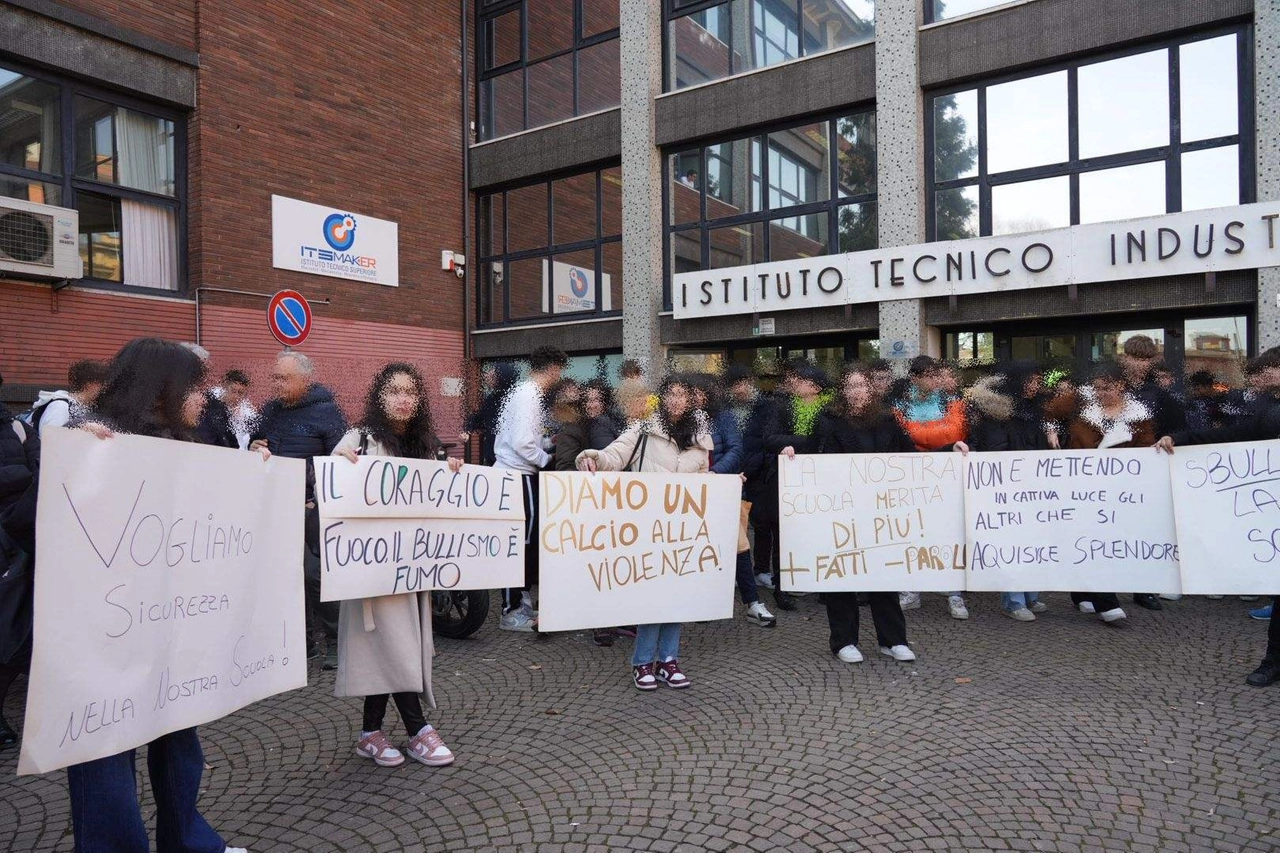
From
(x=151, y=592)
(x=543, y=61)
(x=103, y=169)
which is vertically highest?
(x=543, y=61)

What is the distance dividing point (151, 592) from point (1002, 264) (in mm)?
10079

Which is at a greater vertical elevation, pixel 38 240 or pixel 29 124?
pixel 29 124

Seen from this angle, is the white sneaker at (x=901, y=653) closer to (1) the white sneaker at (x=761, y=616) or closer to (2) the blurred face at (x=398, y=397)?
(1) the white sneaker at (x=761, y=616)

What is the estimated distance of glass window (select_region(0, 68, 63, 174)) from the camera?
9984mm

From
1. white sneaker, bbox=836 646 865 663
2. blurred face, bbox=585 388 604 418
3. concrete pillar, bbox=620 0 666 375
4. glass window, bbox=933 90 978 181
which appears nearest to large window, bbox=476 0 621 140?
concrete pillar, bbox=620 0 666 375

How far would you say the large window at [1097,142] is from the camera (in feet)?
30.8

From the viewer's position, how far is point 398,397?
3.79 metres

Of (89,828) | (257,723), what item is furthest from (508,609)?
(89,828)

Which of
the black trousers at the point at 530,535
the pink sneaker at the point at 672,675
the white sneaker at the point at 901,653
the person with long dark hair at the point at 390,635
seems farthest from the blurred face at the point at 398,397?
the white sneaker at the point at 901,653

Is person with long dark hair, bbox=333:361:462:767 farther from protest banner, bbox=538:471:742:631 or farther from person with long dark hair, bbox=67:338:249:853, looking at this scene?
person with long dark hair, bbox=67:338:249:853

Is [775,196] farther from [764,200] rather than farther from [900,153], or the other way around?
[900,153]

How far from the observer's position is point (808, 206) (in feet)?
39.6

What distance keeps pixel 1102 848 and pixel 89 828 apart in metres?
3.28

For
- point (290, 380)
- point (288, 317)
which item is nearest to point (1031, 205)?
point (288, 317)
